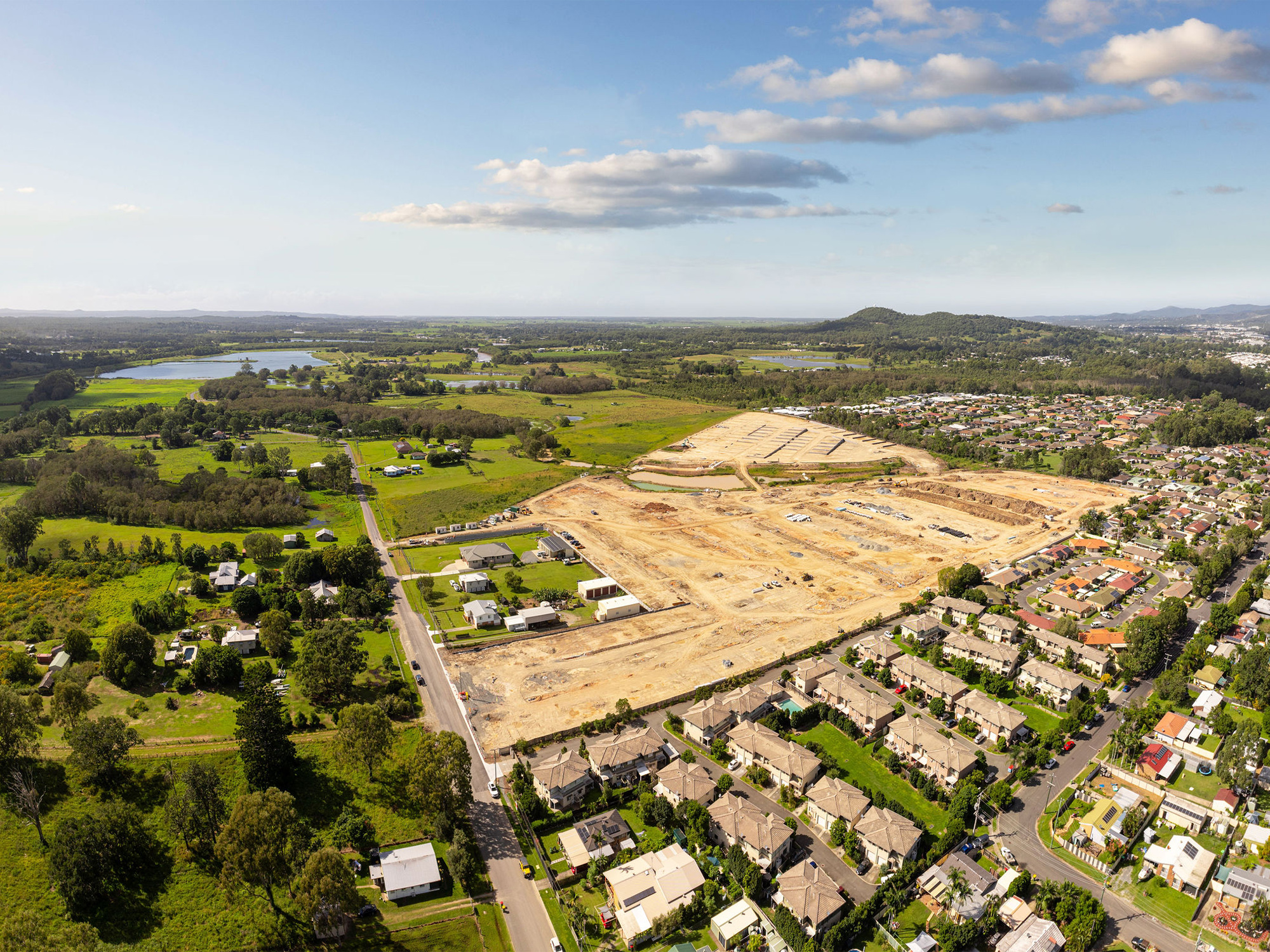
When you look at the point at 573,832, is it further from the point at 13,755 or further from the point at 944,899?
the point at 13,755

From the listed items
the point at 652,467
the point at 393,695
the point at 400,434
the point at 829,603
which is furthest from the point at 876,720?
the point at 400,434

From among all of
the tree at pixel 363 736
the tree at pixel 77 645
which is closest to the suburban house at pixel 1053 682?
the tree at pixel 363 736

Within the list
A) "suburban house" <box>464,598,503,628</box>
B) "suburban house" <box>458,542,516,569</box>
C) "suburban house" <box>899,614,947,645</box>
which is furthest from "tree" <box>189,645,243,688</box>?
"suburban house" <box>899,614,947,645</box>

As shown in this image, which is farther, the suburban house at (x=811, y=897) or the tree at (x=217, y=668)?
the tree at (x=217, y=668)

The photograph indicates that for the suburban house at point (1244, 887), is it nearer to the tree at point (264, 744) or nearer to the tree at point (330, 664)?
the tree at point (264, 744)

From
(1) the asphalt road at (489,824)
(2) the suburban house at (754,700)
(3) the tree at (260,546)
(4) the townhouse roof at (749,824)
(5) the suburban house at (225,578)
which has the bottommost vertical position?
(1) the asphalt road at (489,824)
